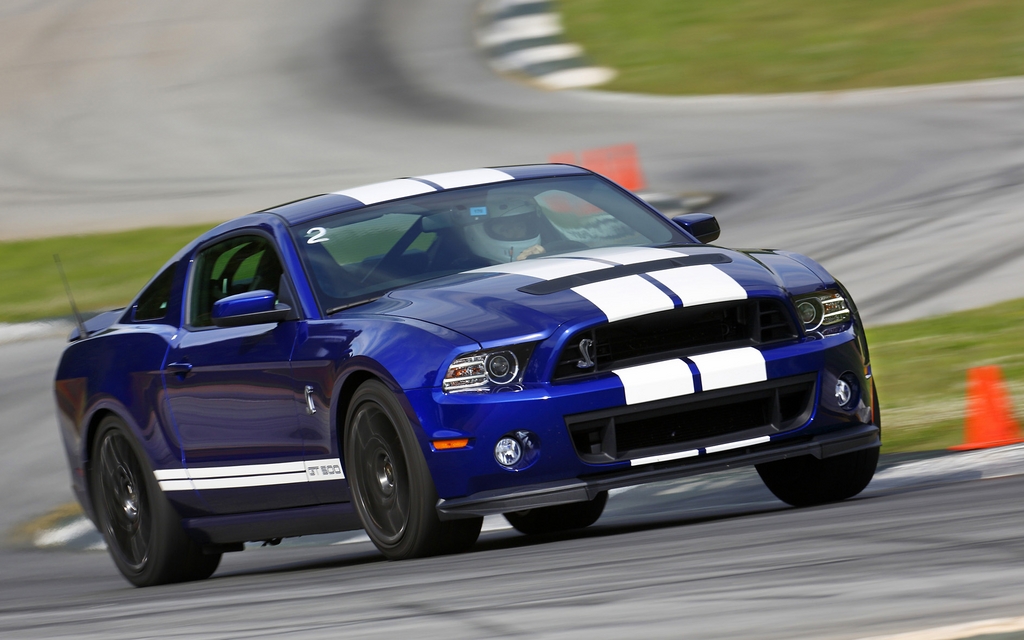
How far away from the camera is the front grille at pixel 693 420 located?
5734 mm

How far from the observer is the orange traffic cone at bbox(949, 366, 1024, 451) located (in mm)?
7844

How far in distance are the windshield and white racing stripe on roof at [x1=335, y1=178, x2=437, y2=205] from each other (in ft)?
0.26

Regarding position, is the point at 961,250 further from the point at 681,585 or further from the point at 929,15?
the point at 929,15

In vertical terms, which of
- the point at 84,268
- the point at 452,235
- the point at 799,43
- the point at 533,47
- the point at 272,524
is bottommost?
the point at 799,43

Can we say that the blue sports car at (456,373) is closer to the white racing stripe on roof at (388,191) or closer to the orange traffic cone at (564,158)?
the white racing stripe on roof at (388,191)

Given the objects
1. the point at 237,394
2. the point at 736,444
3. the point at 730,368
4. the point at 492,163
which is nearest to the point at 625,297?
the point at 730,368

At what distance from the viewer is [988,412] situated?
313 inches

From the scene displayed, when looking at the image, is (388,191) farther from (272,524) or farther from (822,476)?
(822,476)

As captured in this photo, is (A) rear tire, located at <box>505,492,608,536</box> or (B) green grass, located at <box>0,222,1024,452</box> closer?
(A) rear tire, located at <box>505,492,608,536</box>

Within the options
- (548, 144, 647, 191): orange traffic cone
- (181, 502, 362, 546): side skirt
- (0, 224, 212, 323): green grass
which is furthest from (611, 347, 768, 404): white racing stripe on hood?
(548, 144, 647, 191): orange traffic cone

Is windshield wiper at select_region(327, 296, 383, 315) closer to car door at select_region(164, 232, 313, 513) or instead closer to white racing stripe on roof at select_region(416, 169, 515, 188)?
car door at select_region(164, 232, 313, 513)

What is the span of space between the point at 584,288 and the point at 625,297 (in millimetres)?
180

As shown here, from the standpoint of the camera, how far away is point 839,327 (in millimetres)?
6227

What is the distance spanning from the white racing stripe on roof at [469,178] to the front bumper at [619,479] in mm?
1810
